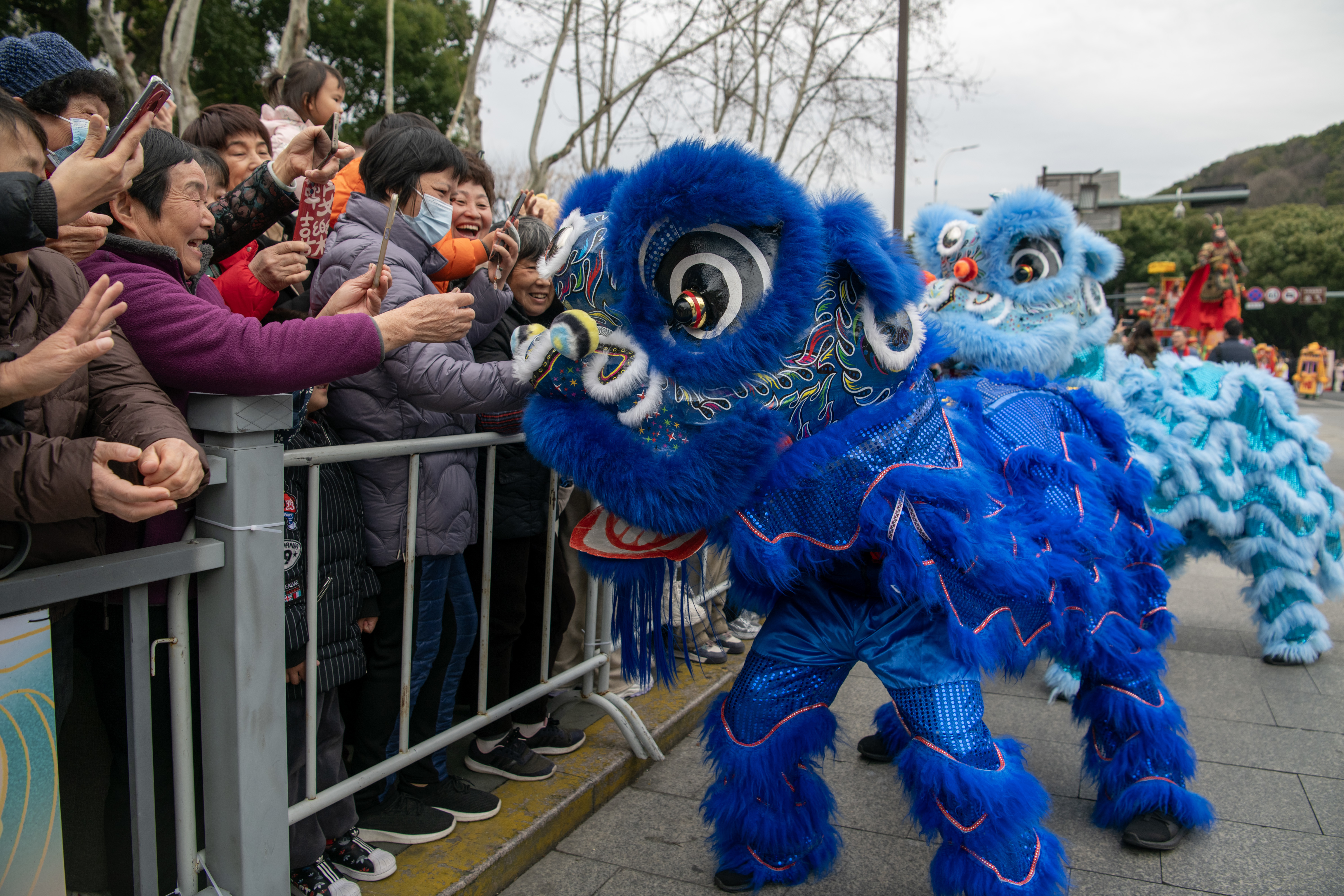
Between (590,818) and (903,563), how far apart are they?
150 centimetres

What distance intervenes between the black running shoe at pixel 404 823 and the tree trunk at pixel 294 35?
6263mm

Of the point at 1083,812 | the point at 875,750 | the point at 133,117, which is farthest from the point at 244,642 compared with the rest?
the point at 1083,812

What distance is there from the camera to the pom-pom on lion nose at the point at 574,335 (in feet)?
6.07

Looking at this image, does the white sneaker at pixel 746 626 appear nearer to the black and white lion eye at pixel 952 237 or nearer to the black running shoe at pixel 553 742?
the black running shoe at pixel 553 742

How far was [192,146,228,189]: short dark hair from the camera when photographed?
2.01 metres

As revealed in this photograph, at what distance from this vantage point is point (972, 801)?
192 centimetres

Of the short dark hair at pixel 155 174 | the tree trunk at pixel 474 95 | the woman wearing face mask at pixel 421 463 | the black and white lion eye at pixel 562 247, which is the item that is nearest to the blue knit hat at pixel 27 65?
the short dark hair at pixel 155 174

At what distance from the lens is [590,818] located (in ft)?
9.27

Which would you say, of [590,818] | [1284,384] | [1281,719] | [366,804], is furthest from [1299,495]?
[366,804]

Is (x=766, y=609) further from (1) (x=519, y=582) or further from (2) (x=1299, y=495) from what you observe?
(2) (x=1299, y=495)

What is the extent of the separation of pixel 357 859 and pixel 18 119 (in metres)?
1.76

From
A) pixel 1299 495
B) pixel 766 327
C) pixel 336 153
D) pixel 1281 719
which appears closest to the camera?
pixel 766 327

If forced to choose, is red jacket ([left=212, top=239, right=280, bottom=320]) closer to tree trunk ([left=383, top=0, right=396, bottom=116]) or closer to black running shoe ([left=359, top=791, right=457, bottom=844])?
black running shoe ([left=359, top=791, right=457, bottom=844])

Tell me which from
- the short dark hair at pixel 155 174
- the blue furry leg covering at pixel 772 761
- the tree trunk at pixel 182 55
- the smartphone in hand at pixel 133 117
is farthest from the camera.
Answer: the tree trunk at pixel 182 55
